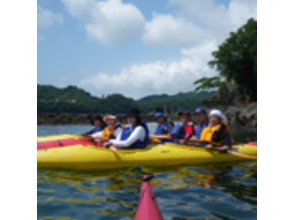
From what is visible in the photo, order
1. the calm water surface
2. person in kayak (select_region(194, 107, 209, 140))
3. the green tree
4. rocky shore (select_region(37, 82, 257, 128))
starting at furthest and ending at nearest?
1. the green tree
2. rocky shore (select_region(37, 82, 257, 128))
3. person in kayak (select_region(194, 107, 209, 140))
4. the calm water surface

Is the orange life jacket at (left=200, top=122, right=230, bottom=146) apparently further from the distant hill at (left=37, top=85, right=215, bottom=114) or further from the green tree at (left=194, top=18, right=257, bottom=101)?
the distant hill at (left=37, top=85, right=215, bottom=114)

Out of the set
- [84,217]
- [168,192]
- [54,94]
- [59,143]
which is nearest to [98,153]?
[59,143]

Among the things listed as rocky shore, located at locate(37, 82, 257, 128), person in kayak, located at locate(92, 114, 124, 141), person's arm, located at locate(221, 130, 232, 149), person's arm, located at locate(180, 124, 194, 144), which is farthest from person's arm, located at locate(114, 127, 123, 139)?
rocky shore, located at locate(37, 82, 257, 128)

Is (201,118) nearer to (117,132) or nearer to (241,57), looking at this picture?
(117,132)

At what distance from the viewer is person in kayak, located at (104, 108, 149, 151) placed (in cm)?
620

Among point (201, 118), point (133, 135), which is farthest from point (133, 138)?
point (201, 118)

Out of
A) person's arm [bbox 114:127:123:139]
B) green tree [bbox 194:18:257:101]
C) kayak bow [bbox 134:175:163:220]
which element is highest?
green tree [bbox 194:18:257:101]

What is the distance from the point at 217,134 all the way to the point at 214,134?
8 centimetres

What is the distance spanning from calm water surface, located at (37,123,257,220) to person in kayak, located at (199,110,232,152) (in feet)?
2.16

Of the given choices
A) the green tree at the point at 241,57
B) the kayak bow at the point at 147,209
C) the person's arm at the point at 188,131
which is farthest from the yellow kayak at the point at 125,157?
the green tree at the point at 241,57

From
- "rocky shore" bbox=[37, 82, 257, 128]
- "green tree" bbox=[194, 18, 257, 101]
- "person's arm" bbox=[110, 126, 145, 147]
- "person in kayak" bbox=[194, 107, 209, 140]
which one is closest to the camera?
"person's arm" bbox=[110, 126, 145, 147]

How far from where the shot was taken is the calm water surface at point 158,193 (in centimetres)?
345

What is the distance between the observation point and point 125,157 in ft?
19.9

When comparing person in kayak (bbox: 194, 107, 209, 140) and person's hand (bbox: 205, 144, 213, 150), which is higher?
person in kayak (bbox: 194, 107, 209, 140)
